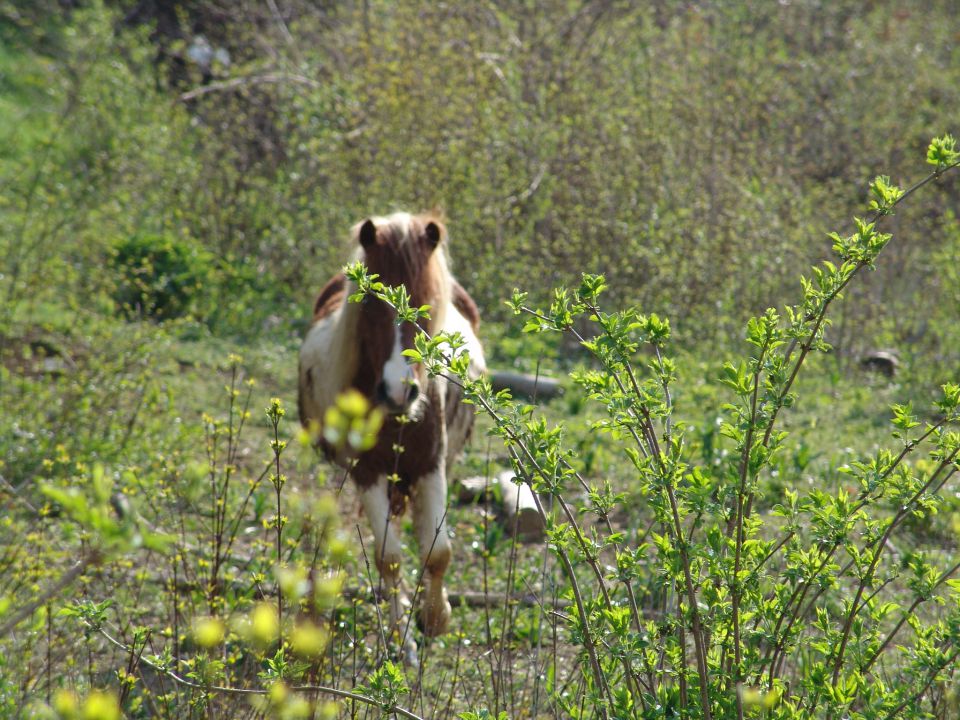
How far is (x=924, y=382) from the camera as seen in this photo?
8.20 meters

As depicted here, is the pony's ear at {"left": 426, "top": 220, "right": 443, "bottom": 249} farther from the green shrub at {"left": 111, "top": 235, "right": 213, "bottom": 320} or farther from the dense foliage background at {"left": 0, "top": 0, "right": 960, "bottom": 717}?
the green shrub at {"left": 111, "top": 235, "right": 213, "bottom": 320}

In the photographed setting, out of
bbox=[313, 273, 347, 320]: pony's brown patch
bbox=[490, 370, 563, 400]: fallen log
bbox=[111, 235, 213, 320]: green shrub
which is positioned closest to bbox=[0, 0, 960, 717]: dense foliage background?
bbox=[111, 235, 213, 320]: green shrub

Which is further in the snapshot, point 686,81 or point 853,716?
point 686,81

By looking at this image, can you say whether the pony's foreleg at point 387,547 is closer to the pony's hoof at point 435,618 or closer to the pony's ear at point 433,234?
the pony's hoof at point 435,618

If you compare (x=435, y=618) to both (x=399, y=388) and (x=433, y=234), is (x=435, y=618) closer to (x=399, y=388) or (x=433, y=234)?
(x=399, y=388)

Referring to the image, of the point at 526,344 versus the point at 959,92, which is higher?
the point at 959,92

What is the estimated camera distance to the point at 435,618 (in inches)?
168

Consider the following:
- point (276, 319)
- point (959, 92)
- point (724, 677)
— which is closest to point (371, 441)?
point (724, 677)

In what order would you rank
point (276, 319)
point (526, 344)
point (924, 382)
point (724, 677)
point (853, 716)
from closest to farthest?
point (853, 716) < point (724, 677) < point (924, 382) < point (526, 344) < point (276, 319)

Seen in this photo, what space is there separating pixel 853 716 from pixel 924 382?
21.6 ft

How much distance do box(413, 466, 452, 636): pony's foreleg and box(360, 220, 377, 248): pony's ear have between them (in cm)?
102

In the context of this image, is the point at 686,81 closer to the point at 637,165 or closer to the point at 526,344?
the point at 637,165

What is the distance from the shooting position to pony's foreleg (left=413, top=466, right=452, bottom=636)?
4258mm

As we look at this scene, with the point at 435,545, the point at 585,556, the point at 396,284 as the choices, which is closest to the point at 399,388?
the point at 396,284
